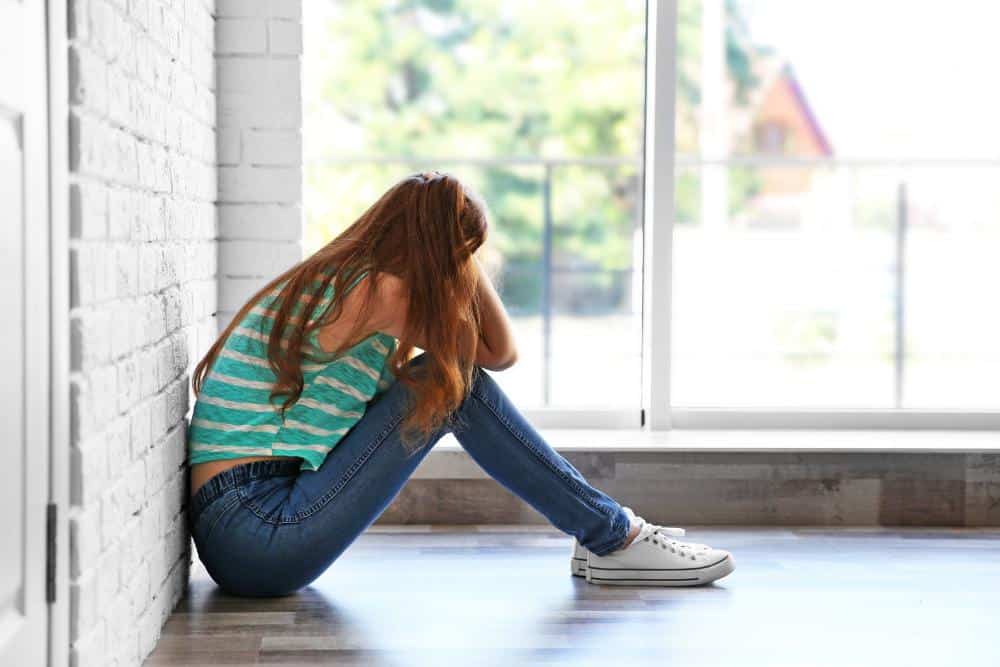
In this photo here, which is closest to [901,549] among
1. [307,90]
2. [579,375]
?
[307,90]

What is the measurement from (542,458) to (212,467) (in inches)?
23.8

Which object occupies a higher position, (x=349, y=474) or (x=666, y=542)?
(x=349, y=474)

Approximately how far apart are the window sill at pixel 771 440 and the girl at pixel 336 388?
2.27 feet

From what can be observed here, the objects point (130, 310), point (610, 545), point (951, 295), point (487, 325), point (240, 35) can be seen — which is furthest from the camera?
point (951, 295)

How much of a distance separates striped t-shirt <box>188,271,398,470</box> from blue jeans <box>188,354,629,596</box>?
0.03m

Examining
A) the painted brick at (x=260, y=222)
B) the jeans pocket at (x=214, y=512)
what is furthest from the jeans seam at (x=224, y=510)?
the painted brick at (x=260, y=222)

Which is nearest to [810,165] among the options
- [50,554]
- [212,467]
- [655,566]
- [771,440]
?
[771,440]

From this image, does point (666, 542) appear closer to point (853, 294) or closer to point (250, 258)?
point (250, 258)

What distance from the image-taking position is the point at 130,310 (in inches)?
72.3

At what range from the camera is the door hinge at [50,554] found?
1531 mm

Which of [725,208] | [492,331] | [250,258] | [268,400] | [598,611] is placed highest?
[725,208]

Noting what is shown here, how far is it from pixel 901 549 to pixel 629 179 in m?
9.38

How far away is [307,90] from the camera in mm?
3023

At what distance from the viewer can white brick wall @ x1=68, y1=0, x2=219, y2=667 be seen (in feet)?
5.22
